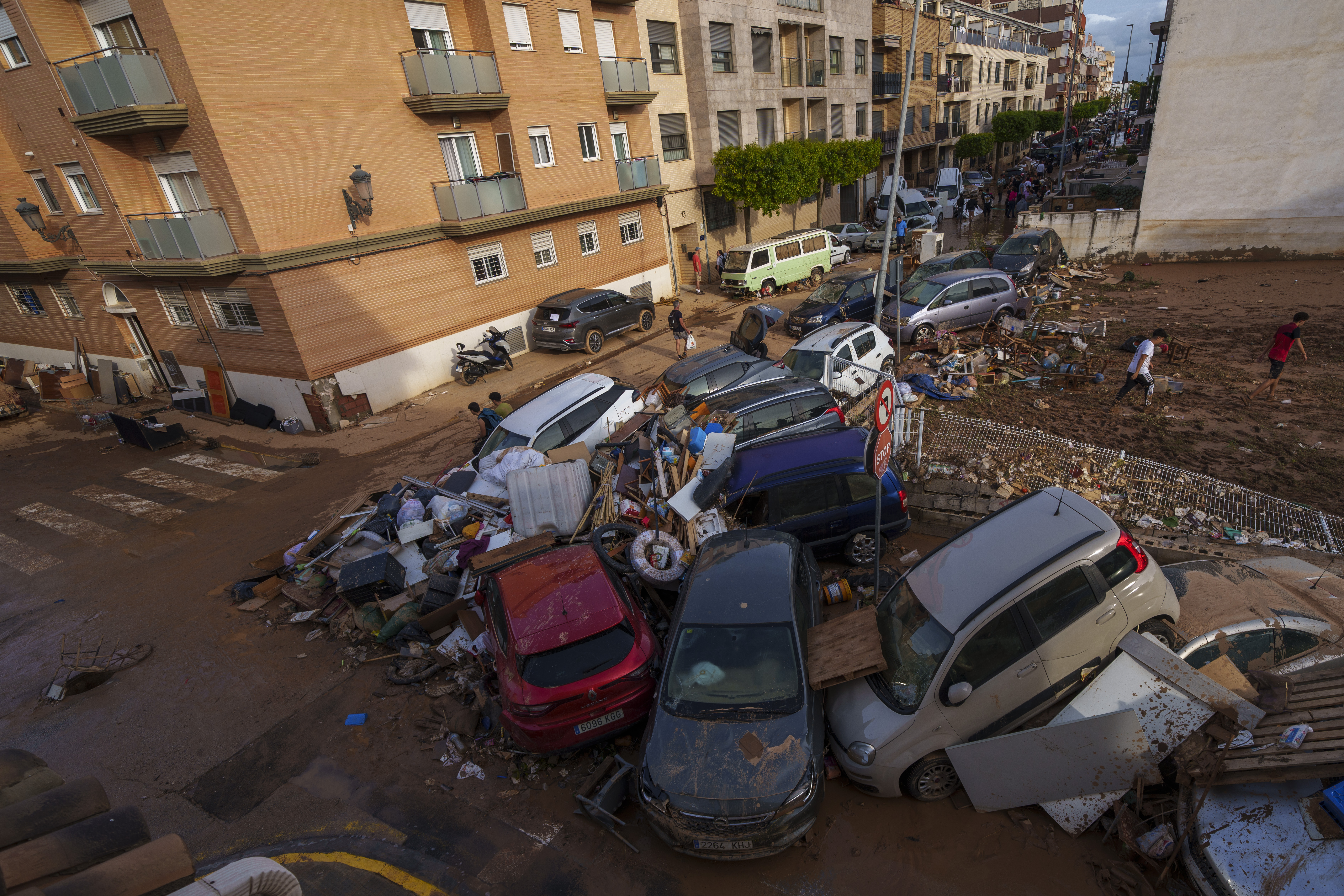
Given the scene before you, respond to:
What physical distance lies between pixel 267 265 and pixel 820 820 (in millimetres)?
15092

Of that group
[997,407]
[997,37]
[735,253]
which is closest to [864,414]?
[997,407]

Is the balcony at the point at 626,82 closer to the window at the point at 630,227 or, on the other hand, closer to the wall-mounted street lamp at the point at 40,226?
the window at the point at 630,227

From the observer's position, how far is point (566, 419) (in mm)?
10359

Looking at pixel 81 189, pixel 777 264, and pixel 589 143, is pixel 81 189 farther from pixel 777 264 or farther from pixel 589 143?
pixel 777 264

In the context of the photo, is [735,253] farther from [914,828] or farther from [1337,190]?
[914,828]

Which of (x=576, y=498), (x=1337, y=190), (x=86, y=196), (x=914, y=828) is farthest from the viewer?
(x=1337, y=190)

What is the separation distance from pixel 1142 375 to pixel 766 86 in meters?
23.3

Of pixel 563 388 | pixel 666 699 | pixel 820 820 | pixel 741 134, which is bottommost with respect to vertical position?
pixel 820 820

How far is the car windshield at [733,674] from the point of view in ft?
16.1

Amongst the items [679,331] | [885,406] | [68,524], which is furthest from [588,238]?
[885,406]

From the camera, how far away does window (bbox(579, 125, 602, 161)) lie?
65.9 ft

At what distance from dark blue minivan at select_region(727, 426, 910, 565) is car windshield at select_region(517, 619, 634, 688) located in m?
2.60

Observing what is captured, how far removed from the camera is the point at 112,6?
1265 centimetres

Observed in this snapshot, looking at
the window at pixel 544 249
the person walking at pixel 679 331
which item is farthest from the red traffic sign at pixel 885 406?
the window at pixel 544 249
